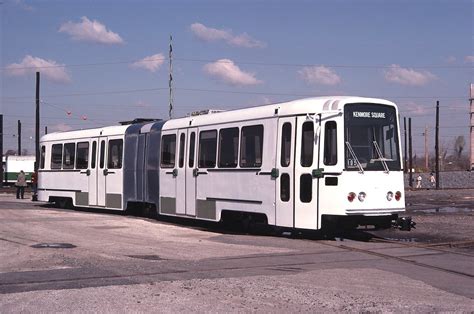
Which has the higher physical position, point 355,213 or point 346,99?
point 346,99

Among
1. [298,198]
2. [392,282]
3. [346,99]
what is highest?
[346,99]

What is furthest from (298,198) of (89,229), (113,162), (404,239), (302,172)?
(113,162)

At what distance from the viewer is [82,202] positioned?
23203 millimetres

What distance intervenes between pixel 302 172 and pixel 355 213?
1463 mm

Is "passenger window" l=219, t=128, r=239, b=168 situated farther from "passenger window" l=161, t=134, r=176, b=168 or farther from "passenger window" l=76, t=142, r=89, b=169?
"passenger window" l=76, t=142, r=89, b=169

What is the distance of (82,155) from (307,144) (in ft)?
39.7

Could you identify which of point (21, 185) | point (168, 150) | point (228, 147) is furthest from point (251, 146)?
point (21, 185)

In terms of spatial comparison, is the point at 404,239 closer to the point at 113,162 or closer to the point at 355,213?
the point at 355,213

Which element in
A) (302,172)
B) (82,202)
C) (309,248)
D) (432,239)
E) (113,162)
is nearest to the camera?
(309,248)

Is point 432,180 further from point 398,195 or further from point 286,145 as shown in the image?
point 286,145

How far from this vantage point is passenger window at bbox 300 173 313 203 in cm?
1352

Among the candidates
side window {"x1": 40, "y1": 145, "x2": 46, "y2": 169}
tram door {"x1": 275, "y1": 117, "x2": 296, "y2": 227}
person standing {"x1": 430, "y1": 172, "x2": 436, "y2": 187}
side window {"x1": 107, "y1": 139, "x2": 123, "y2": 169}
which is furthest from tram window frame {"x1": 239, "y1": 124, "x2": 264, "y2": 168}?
person standing {"x1": 430, "y1": 172, "x2": 436, "y2": 187}

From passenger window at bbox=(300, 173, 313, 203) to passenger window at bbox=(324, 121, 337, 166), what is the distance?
521 mm

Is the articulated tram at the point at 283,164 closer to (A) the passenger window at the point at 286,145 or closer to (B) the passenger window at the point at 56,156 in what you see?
(A) the passenger window at the point at 286,145
